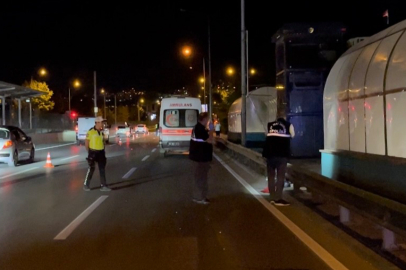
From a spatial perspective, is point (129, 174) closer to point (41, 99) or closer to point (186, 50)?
point (186, 50)

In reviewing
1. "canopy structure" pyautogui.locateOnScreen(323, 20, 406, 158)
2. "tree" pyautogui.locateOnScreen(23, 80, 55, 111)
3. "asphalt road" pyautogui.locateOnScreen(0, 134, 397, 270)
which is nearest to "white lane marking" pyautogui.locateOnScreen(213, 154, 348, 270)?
"asphalt road" pyautogui.locateOnScreen(0, 134, 397, 270)

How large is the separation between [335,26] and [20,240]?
1366cm

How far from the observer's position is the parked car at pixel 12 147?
22.3 metres

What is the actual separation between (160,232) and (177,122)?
17.1 metres

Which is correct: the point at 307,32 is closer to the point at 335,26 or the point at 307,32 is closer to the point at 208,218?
the point at 335,26

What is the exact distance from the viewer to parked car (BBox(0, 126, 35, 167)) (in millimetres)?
22312

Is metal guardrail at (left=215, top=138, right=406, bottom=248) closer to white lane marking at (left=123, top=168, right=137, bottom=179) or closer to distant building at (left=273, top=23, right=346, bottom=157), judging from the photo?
white lane marking at (left=123, top=168, right=137, bottom=179)

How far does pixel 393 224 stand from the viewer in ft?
23.1

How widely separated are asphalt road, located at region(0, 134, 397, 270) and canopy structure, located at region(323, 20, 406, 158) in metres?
1.91

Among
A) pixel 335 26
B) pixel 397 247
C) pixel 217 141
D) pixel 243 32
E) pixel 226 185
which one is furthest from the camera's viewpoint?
pixel 217 141

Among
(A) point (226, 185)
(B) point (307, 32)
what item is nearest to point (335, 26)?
(B) point (307, 32)

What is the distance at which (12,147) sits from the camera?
22.6 m

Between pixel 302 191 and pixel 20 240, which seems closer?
pixel 20 240

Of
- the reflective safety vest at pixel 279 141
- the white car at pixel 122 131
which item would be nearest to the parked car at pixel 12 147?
the reflective safety vest at pixel 279 141
